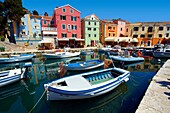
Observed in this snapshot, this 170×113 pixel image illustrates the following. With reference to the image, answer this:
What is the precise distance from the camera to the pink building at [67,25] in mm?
36781

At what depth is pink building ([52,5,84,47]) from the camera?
36781 millimetres

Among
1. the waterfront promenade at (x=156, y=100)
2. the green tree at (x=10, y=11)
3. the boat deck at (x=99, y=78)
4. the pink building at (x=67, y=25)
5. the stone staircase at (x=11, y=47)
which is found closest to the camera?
the waterfront promenade at (x=156, y=100)

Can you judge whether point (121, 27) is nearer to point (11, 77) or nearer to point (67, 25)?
point (67, 25)

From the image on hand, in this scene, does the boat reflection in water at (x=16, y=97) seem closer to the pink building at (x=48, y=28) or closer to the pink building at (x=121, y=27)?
the pink building at (x=48, y=28)

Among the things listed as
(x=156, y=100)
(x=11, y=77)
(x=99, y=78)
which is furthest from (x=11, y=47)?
(x=156, y=100)

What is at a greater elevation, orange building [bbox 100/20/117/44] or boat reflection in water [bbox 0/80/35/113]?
orange building [bbox 100/20/117/44]

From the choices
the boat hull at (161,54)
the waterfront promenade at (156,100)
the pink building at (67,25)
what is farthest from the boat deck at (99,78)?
the pink building at (67,25)

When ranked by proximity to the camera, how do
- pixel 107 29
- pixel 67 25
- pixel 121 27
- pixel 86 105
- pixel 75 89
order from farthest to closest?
pixel 121 27
pixel 107 29
pixel 67 25
pixel 86 105
pixel 75 89

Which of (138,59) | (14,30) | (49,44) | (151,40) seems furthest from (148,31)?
Result: (14,30)

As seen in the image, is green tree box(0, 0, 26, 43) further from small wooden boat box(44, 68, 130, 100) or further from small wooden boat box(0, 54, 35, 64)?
small wooden boat box(44, 68, 130, 100)

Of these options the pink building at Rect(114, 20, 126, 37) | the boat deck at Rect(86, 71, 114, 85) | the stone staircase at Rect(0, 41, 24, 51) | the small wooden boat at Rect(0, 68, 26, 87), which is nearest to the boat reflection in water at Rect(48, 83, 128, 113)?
the boat deck at Rect(86, 71, 114, 85)

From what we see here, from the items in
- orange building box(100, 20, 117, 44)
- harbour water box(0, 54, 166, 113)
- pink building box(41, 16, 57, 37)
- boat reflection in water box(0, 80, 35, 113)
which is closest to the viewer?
harbour water box(0, 54, 166, 113)

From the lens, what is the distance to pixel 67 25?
3828cm

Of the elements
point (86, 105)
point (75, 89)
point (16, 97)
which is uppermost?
point (75, 89)
